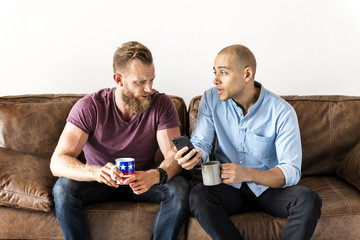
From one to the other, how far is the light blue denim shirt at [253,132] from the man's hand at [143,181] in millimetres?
297

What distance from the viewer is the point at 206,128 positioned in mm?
2178

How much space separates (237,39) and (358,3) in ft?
2.97

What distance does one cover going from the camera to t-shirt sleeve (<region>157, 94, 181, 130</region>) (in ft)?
7.16

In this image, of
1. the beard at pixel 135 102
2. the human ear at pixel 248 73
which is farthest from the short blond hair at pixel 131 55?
the human ear at pixel 248 73

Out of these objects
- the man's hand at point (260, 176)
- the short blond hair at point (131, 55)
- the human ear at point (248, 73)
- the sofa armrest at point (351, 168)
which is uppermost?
the short blond hair at point (131, 55)

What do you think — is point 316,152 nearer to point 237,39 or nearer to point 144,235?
point 237,39

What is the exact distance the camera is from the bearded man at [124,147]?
6.30 feet

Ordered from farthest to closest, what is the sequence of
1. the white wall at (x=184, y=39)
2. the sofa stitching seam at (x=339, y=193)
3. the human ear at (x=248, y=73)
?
the white wall at (x=184, y=39) → the human ear at (x=248, y=73) → the sofa stitching seam at (x=339, y=193)

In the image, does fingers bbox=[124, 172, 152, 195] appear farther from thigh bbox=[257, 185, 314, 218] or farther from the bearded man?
thigh bbox=[257, 185, 314, 218]

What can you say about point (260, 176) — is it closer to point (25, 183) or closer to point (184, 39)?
point (25, 183)

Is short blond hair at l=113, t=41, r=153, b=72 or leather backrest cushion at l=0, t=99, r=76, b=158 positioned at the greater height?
short blond hair at l=113, t=41, r=153, b=72

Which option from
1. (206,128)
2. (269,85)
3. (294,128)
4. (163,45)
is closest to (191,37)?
(163,45)

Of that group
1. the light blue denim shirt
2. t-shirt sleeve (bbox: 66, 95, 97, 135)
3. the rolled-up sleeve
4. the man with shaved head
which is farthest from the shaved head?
t-shirt sleeve (bbox: 66, 95, 97, 135)

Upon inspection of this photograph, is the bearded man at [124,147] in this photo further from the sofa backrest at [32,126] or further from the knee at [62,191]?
the sofa backrest at [32,126]
